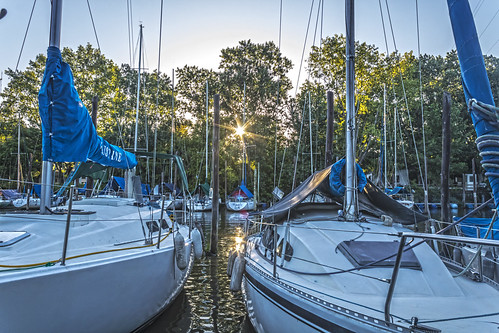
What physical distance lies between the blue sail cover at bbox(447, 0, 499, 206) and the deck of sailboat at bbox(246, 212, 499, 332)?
1522 mm

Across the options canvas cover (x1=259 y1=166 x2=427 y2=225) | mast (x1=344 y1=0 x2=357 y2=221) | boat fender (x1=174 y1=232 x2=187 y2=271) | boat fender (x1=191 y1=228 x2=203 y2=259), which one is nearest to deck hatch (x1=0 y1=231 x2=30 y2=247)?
boat fender (x1=174 y1=232 x2=187 y2=271)

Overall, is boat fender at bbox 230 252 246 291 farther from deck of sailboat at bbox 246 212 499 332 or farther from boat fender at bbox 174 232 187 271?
boat fender at bbox 174 232 187 271

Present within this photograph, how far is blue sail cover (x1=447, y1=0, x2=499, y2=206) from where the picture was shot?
382 centimetres

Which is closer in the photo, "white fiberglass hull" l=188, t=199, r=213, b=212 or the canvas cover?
the canvas cover

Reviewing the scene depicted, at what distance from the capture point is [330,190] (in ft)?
19.9

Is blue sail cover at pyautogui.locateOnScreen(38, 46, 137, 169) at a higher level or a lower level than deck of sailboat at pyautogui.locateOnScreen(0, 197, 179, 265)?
higher

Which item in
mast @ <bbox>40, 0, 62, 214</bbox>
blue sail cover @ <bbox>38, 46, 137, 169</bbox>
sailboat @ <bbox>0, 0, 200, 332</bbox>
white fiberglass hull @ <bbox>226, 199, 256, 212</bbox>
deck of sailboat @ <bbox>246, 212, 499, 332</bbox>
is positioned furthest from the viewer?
white fiberglass hull @ <bbox>226, 199, 256, 212</bbox>

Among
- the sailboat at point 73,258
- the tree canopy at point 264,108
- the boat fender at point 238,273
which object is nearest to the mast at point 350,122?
the boat fender at point 238,273

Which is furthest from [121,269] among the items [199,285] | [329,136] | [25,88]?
[25,88]

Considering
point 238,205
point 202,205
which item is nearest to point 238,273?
point 202,205

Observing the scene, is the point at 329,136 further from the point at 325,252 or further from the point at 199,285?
the point at 325,252

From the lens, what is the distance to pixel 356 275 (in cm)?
409

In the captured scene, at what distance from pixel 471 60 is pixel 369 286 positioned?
2815 mm

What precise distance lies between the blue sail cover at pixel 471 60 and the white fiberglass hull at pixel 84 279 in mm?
4652
